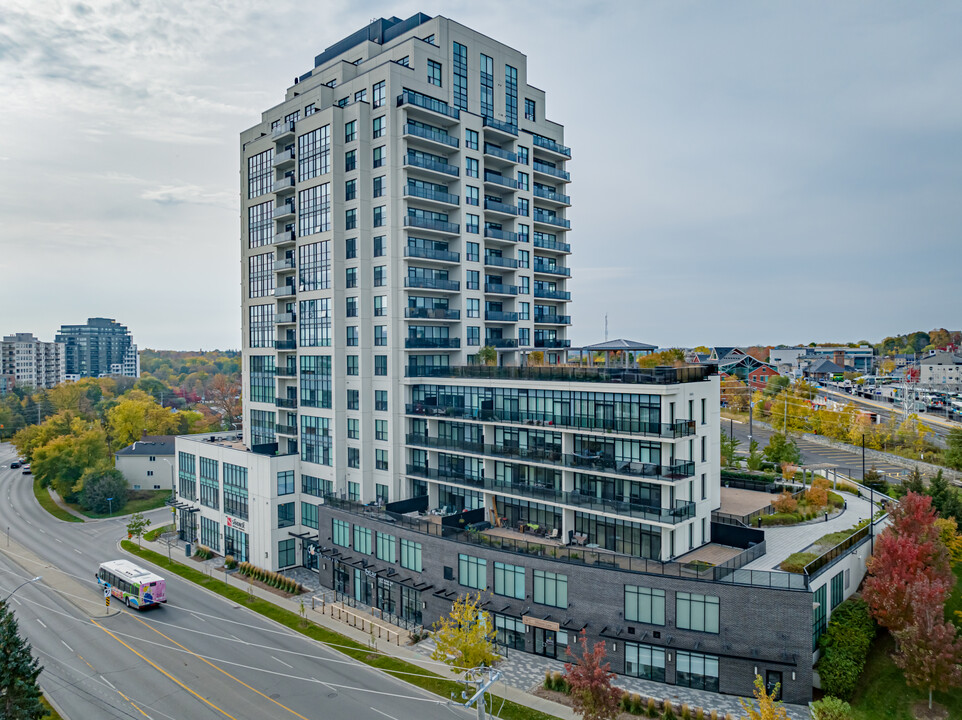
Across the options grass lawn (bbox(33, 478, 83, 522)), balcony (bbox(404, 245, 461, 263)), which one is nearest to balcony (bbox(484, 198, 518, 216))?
balcony (bbox(404, 245, 461, 263))

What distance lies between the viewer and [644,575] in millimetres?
34156

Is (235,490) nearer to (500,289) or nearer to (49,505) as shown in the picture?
(500,289)

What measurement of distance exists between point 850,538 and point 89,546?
6877cm

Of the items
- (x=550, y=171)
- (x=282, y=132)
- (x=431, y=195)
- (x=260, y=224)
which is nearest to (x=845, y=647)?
(x=431, y=195)

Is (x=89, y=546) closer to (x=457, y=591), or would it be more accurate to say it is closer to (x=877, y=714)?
(x=457, y=591)

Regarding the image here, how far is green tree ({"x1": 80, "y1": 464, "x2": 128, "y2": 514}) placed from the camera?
78562mm

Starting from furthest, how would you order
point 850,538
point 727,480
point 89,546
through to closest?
point 89,546, point 727,480, point 850,538

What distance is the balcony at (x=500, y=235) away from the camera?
58125mm

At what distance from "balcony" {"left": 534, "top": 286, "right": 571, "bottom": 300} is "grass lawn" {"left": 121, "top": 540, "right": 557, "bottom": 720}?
37341 mm

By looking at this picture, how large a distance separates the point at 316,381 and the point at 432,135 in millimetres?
23514

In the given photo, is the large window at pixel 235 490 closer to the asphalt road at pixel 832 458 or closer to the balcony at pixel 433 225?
Answer: the balcony at pixel 433 225

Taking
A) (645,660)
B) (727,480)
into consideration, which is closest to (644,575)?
(645,660)

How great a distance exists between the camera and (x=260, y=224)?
6284 centimetres

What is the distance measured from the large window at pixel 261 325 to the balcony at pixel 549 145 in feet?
101
